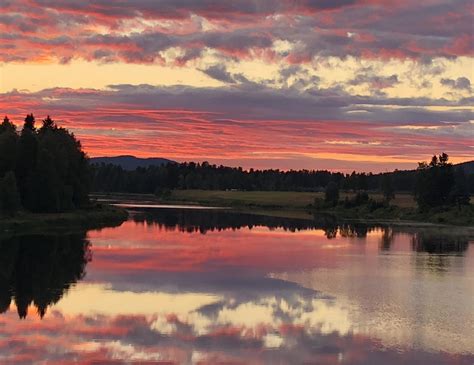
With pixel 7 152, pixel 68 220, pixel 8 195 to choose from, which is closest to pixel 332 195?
pixel 68 220

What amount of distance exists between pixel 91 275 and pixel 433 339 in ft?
68.3

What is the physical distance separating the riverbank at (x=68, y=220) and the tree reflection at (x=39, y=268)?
625 centimetres

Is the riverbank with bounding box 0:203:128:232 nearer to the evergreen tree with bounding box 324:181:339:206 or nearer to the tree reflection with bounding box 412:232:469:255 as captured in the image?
the tree reflection with bounding box 412:232:469:255

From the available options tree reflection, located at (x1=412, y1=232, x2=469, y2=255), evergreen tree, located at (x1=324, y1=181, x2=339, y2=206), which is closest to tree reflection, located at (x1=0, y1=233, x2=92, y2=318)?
tree reflection, located at (x1=412, y1=232, x2=469, y2=255)

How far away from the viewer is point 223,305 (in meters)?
29.8

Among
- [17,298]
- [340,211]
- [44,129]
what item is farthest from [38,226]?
[340,211]

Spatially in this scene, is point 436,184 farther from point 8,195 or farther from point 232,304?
Answer: point 232,304

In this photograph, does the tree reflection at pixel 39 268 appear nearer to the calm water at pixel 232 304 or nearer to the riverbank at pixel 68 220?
the calm water at pixel 232 304

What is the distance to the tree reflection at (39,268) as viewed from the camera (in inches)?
1211

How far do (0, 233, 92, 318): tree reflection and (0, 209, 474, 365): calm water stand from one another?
0.07m

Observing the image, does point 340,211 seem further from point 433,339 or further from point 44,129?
point 433,339

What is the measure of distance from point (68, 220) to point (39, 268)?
36.6m

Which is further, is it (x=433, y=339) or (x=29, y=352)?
(x=433, y=339)

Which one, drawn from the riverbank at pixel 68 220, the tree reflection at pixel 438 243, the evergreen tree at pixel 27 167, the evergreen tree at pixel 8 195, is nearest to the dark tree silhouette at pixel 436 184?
the tree reflection at pixel 438 243
